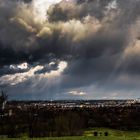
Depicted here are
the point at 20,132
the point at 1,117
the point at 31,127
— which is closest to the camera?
the point at 20,132

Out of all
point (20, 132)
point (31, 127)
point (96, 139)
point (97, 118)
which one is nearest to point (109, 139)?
point (96, 139)

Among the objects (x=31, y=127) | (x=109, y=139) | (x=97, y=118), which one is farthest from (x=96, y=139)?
(x=97, y=118)

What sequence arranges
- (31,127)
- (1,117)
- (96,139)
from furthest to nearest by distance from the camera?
(1,117) → (31,127) → (96,139)

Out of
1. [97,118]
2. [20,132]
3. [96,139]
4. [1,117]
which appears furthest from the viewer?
[97,118]

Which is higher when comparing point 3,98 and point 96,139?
point 3,98

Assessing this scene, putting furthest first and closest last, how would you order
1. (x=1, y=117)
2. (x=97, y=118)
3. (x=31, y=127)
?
(x=97, y=118), (x=1, y=117), (x=31, y=127)

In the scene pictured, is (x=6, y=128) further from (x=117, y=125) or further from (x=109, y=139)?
(x=109, y=139)

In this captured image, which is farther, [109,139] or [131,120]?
[131,120]

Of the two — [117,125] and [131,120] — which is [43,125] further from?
[131,120]

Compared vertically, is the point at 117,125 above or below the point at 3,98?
below
